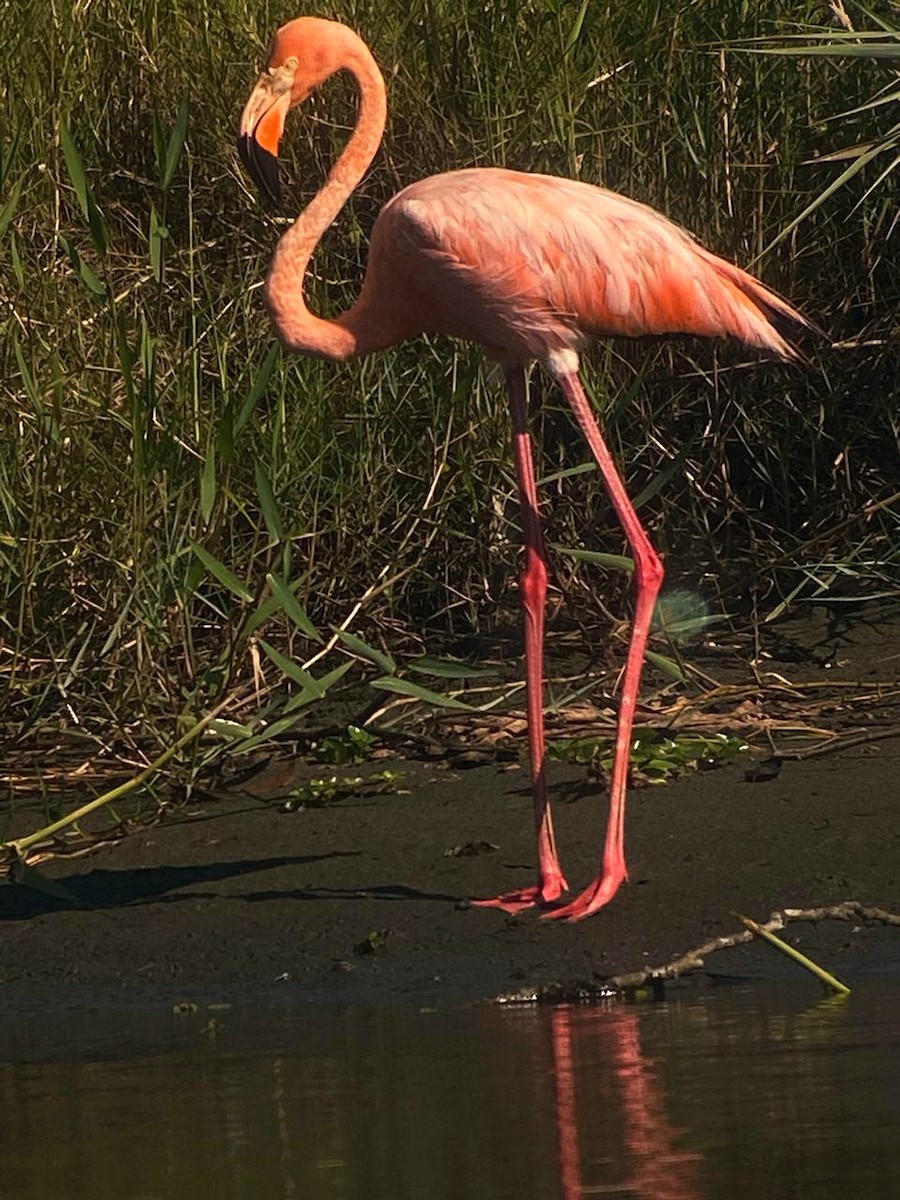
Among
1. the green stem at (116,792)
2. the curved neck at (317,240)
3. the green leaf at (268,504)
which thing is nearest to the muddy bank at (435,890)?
the green stem at (116,792)

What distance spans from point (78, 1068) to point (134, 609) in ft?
6.68

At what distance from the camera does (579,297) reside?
19.7ft

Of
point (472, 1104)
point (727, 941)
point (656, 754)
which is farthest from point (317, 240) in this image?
point (472, 1104)

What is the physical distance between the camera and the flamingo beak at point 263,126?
20.7ft

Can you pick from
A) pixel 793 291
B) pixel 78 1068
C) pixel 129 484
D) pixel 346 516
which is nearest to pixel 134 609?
pixel 129 484

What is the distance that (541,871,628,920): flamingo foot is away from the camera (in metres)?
5.54

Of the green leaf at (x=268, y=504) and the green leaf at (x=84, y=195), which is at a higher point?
the green leaf at (x=84, y=195)

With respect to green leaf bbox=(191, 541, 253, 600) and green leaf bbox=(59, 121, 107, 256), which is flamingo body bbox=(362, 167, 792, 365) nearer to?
green leaf bbox=(59, 121, 107, 256)

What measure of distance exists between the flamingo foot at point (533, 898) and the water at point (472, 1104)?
0.67 meters

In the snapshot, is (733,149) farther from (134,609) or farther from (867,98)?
(134,609)

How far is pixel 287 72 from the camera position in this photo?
21.0 ft

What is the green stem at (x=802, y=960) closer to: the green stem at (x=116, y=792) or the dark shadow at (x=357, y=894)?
the dark shadow at (x=357, y=894)

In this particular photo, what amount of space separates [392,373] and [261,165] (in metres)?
1.12

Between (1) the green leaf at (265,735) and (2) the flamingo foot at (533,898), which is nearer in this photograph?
(2) the flamingo foot at (533,898)
